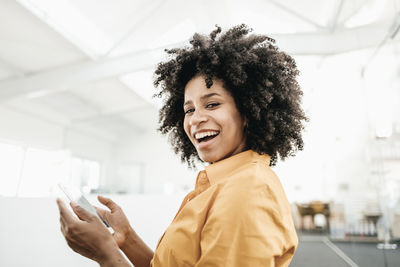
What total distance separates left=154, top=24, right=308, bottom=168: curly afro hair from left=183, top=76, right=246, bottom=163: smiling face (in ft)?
0.10

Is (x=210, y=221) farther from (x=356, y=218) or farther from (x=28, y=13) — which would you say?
(x=356, y=218)

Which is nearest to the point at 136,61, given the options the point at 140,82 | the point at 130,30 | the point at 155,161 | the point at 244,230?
the point at 130,30

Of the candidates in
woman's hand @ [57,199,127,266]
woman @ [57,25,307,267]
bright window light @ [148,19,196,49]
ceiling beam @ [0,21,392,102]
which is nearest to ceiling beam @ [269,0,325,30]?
ceiling beam @ [0,21,392,102]

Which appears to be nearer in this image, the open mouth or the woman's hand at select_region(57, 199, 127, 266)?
the woman's hand at select_region(57, 199, 127, 266)

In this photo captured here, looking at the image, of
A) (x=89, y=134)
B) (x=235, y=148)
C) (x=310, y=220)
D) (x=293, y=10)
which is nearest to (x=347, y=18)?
(x=293, y=10)

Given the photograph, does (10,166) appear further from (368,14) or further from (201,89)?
(368,14)

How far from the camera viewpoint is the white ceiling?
4090 millimetres

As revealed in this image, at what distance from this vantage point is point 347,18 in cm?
420

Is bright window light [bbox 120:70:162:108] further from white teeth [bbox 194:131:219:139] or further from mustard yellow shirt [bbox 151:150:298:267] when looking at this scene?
mustard yellow shirt [bbox 151:150:298:267]

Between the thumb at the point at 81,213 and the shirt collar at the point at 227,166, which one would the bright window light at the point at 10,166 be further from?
the shirt collar at the point at 227,166

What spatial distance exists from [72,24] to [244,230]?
16.7 ft

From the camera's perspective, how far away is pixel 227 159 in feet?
2.75

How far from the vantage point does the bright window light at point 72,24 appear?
4.11m

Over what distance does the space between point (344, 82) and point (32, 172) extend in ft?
26.1
